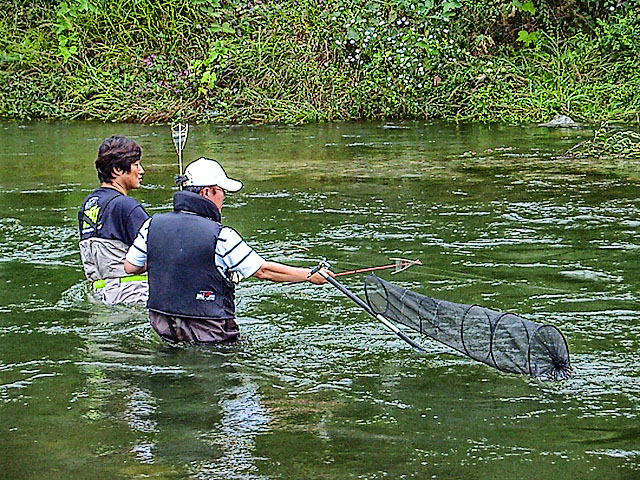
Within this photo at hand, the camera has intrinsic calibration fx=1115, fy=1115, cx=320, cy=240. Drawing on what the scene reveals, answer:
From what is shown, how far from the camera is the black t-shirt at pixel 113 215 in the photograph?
755 cm

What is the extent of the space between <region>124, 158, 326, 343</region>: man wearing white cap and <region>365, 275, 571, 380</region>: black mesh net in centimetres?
69

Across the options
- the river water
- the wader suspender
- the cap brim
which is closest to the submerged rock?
the river water

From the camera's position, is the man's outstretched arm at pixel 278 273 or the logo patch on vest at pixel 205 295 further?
the logo patch on vest at pixel 205 295

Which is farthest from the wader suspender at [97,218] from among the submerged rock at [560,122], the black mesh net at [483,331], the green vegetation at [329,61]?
the green vegetation at [329,61]

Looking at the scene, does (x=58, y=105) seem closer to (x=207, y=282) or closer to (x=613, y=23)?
(x=613, y=23)

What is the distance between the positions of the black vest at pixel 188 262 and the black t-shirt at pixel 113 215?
2.73 feet

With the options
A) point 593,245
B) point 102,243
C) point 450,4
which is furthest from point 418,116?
point 102,243

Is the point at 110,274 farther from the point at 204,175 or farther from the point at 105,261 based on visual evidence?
the point at 204,175

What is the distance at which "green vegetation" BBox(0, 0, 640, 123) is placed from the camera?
18625mm

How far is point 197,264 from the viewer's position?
6590 mm

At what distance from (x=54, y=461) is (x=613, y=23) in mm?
16049

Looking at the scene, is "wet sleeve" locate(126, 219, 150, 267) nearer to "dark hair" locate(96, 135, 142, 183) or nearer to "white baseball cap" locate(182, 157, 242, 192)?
"white baseball cap" locate(182, 157, 242, 192)

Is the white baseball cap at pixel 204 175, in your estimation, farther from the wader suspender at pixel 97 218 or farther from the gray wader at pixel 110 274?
the gray wader at pixel 110 274

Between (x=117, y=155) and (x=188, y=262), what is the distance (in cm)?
135
